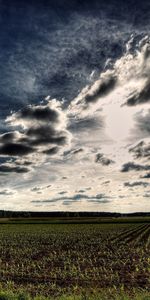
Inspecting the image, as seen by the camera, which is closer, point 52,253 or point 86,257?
point 86,257

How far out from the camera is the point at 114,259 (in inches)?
1081

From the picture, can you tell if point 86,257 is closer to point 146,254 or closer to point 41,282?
point 146,254

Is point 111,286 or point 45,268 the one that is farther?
point 45,268

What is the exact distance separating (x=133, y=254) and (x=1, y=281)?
506 inches

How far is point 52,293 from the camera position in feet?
53.6

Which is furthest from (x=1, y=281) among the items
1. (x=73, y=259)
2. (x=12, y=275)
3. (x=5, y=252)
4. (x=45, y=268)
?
(x=5, y=252)

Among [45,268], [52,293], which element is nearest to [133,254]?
[45,268]

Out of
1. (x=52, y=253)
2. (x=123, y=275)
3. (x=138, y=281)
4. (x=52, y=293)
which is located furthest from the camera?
(x=52, y=253)

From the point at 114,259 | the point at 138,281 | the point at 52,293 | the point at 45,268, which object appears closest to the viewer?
the point at 52,293

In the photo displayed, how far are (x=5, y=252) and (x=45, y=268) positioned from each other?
1156 centimetres

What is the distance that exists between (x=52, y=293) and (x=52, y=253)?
16190 mm

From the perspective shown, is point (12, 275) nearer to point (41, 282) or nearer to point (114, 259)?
point (41, 282)

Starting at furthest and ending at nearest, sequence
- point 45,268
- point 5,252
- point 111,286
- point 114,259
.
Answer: point 5,252 < point 114,259 < point 45,268 < point 111,286

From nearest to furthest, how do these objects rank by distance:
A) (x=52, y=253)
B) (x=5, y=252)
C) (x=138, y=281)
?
(x=138, y=281) < (x=52, y=253) < (x=5, y=252)
